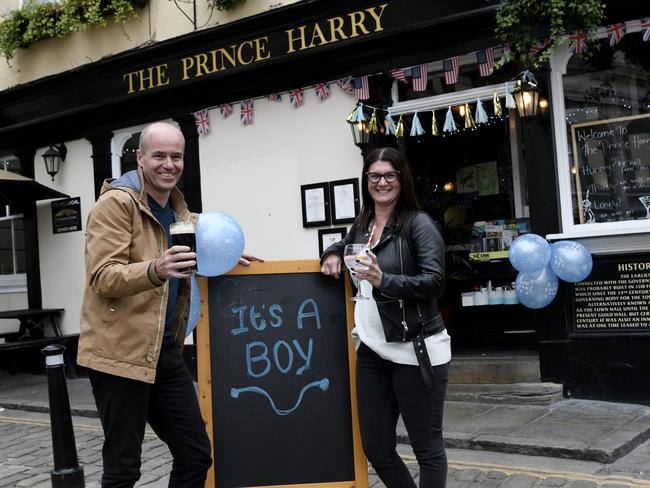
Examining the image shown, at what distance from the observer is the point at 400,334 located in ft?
10.7

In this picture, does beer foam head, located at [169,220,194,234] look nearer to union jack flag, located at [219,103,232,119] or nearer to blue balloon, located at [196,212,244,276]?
blue balloon, located at [196,212,244,276]

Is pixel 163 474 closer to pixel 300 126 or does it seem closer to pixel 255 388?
pixel 255 388

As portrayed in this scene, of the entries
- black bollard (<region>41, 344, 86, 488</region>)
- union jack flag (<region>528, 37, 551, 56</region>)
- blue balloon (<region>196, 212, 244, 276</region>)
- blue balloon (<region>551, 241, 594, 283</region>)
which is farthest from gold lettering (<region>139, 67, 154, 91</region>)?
blue balloon (<region>196, 212, 244, 276</region>)

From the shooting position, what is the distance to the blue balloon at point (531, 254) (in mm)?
6141

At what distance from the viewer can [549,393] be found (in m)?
6.45

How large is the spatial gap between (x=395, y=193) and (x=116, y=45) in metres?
7.41

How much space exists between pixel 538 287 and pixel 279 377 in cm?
330

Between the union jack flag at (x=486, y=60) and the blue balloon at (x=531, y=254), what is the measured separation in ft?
5.91

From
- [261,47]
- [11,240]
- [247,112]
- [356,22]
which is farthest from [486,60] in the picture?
[11,240]

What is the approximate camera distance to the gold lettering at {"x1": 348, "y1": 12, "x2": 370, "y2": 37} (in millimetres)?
7621

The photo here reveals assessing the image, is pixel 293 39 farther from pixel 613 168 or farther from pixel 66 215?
pixel 66 215

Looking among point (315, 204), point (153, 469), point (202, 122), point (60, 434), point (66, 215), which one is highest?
point (202, 122)

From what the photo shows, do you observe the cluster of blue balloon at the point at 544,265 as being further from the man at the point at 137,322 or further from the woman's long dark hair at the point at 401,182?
the man at the point at 137,322

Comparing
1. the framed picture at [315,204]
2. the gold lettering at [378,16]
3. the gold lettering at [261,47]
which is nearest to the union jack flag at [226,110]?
the gold lettering at [261,47]
